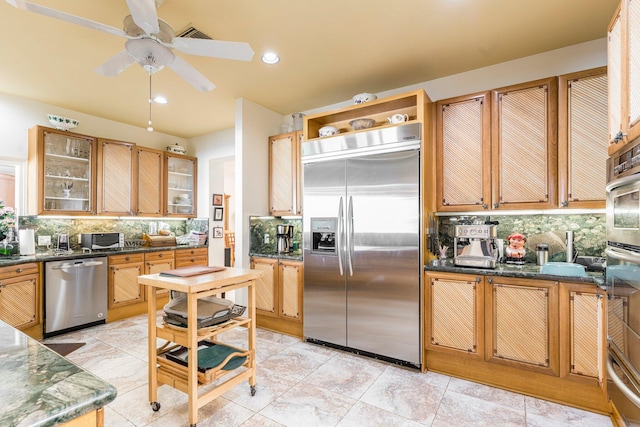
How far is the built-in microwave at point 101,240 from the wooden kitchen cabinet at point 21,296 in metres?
0.73

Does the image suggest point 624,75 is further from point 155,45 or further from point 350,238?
point 155,45

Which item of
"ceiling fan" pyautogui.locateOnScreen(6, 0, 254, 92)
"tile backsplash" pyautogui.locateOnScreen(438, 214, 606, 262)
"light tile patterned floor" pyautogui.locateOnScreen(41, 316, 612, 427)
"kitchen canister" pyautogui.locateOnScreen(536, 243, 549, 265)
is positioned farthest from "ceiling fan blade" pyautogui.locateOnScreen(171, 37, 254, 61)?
"kitchen canister" pyautogui.locateOnScreen(536, 243, 549, 265)

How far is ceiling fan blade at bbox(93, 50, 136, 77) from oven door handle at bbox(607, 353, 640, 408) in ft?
10.8

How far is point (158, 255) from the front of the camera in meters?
4.54

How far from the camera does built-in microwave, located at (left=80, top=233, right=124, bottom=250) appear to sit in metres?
A: 4.11

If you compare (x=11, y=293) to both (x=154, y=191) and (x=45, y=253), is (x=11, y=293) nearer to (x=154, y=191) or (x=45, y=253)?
(x=45, y=253)

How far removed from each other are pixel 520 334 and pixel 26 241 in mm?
5094

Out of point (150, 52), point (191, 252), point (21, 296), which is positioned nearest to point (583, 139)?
point (150, 52)

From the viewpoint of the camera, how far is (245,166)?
380 centimetres

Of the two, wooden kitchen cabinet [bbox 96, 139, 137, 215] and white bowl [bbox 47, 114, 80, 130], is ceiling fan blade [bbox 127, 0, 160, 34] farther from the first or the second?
wooden kitchen cabinet [bbox 96, 139, 137, 215]

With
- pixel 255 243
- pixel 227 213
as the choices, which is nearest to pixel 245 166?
→ pixel 255 243

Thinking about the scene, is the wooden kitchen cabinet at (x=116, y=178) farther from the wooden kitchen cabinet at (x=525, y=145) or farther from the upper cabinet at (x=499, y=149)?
the wooden kitchen cabinet at (x=525, y=145)

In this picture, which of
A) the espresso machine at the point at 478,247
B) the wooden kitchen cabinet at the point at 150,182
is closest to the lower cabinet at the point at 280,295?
the espresso machine at the point at 478,247

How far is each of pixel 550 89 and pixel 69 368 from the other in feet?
11.0
